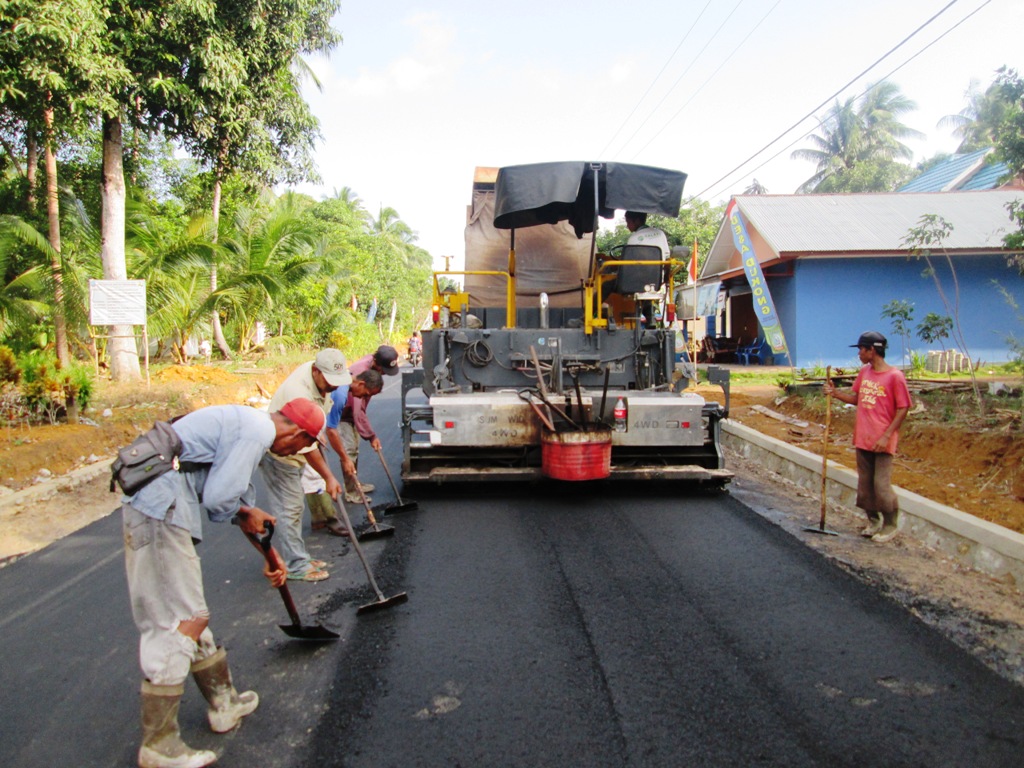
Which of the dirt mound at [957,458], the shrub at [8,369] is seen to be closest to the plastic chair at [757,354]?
the dirt mound at [957,458]

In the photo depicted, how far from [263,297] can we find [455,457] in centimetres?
1296

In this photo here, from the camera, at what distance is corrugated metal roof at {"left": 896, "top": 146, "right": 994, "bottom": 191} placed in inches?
1072

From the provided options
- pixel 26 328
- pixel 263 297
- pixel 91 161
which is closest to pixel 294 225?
pixel 263 297

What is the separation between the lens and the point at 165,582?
2.89m

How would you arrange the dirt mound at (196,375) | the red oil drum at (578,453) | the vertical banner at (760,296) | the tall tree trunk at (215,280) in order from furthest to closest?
the tall tree trunk at (215,280) < the dirt mound at (196,375) < the vertical banner at (760,296) < the red oil drum at (578,453)

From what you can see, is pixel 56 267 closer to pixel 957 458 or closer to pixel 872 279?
pixel 957 458

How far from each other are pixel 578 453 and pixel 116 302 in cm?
895

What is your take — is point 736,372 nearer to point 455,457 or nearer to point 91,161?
point 455,457

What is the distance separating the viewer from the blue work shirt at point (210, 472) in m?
2.88

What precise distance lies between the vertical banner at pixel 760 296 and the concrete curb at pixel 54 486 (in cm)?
1104

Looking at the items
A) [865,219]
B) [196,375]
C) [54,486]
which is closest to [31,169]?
[196,375]

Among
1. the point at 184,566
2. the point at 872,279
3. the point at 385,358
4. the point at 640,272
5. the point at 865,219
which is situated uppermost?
the point at 865,219

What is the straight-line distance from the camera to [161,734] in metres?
2.79

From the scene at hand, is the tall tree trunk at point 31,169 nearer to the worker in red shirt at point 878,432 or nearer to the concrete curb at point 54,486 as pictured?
the concrete curb at point 54,486
